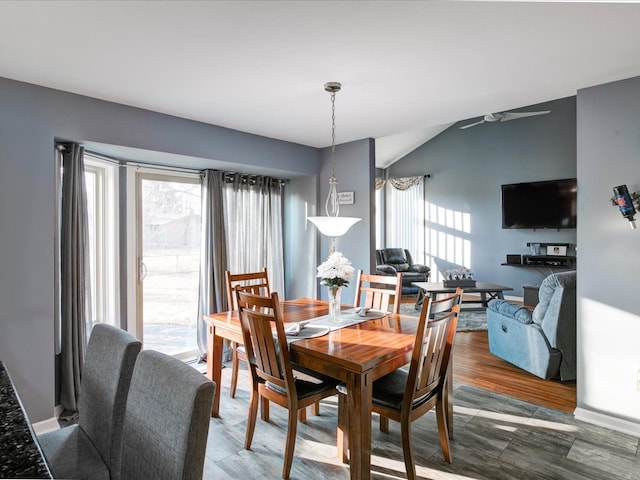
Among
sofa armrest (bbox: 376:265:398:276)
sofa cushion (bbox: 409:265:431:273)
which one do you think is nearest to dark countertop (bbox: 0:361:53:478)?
sofa armrest (bbox: 376:265:398:276)

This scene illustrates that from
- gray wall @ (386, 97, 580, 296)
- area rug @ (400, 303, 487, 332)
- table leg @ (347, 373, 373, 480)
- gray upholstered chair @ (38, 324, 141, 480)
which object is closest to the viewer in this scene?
gray upholstered chair @ (38, 324, 141, 480)

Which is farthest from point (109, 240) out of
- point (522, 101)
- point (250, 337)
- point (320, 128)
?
point (522, 101)

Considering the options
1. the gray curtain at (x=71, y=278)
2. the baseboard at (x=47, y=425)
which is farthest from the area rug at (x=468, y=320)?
the baseboard at (x=47, y=425)

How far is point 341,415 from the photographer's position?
229 centimetres

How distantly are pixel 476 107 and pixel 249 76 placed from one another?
1931 millimetres

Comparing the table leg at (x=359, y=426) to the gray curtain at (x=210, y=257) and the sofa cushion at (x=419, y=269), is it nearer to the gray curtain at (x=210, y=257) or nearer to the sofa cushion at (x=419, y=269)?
the gray curtain at (x=210, y=257)

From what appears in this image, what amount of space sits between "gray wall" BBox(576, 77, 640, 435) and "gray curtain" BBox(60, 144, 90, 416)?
382 centimetres

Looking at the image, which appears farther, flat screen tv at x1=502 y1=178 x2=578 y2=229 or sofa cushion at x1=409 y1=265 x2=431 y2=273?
sofa cushion at x1=409 y1=265 x2=431 y2=273

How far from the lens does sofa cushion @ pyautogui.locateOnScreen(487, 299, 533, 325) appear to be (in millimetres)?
3637

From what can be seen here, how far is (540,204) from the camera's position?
693 cm

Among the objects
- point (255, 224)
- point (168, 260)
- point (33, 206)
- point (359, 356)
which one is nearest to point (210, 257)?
point (168, 260)

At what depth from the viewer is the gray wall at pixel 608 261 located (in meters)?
2.56

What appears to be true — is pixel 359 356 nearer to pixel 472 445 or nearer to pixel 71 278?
pixel 472 445

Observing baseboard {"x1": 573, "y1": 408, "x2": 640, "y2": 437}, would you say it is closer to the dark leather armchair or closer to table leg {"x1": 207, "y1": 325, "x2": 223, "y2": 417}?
table leg {"x1": 207, "y1": 325, "x2": 223, "y2": 417}
